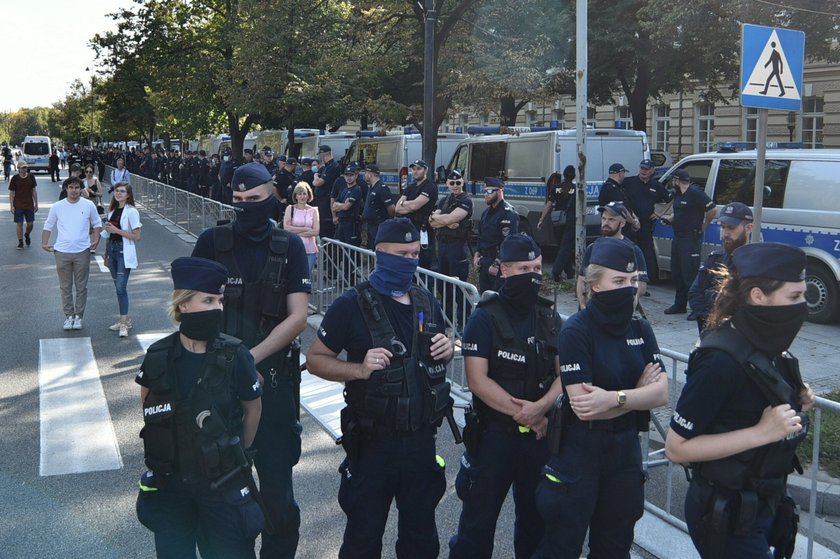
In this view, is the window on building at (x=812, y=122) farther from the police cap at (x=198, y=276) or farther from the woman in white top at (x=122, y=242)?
the police cap at (x=198, y=276)

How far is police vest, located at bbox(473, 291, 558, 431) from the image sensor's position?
397 cm

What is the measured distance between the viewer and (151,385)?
337cm

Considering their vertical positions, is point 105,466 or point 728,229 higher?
point 728,229

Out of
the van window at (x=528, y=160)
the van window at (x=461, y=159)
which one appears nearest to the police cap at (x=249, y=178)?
the van window at (x=528, y=160)

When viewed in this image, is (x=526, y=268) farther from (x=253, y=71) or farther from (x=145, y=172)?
(x=145, y=172)

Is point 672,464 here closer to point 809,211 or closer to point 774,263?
point 774,263

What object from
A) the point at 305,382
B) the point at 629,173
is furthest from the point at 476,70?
the point at 305,382

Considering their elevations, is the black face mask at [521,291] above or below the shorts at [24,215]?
above

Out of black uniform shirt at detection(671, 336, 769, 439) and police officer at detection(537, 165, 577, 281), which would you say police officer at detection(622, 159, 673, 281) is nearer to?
police officer at detection(537, 165, 577, 281)

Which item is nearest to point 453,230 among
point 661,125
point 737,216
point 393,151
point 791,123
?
point 737,216

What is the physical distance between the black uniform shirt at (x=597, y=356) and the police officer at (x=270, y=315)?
4.55 feet

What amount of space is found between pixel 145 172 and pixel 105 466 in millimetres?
41168

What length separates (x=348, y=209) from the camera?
1340cm

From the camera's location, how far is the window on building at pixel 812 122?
96.7 feet
